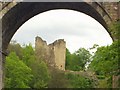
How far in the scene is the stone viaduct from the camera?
1648 centimetres

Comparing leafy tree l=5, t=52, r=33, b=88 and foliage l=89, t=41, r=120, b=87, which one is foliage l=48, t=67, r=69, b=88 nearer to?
leafy tree l=5, t=52, r=33, b=88

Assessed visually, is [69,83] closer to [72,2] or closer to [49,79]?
[49,79]

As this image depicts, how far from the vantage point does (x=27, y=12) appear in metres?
18.9

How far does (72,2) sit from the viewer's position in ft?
60.6

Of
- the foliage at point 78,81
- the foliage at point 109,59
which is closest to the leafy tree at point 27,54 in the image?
the foliage at point 78,81

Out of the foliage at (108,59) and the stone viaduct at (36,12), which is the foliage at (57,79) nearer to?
the stone viaduct at (36,12)

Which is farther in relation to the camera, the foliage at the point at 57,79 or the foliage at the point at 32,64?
the foliage at the point at 57,79

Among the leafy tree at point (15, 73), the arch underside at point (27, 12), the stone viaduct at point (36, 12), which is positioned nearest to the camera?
the stone viaduct at point (36, 12)

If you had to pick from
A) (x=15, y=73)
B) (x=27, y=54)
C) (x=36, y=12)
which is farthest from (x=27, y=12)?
(x=27, y=54)

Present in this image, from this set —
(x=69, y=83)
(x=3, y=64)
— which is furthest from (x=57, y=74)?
(x=3, y=64)

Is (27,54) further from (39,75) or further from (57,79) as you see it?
(57,79)

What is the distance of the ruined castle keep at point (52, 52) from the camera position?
59784mm

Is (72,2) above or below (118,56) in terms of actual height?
above

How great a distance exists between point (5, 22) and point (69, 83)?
4041 cm
